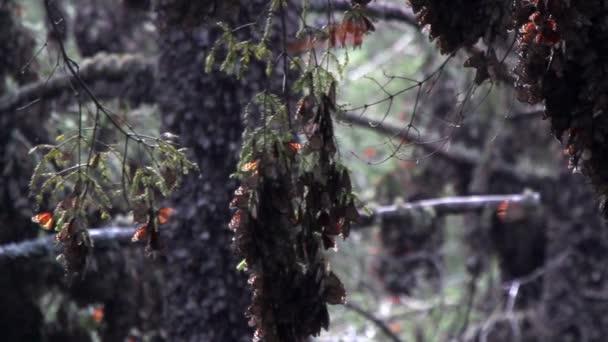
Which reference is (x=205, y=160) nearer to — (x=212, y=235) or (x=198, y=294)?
(x=212, y=235)

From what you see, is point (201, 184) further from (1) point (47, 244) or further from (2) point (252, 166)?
(2) point (252, 166)

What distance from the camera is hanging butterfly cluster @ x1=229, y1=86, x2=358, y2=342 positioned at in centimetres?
292

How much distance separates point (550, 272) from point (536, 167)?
145 cm

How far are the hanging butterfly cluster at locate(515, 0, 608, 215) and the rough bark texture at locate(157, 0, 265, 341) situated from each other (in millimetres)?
2402

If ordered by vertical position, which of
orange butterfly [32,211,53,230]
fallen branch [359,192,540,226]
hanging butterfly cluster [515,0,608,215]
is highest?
fallen branch [359,192,540,226]

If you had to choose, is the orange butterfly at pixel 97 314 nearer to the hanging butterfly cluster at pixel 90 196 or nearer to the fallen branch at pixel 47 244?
the fallen branch at pixel 47 244

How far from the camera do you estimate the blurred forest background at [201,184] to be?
5316 mm

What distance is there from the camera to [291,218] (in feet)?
9.78

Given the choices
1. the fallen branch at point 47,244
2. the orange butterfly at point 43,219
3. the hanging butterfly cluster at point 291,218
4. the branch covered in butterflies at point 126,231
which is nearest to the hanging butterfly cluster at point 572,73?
the hanging butterfly cluster at point 291,218

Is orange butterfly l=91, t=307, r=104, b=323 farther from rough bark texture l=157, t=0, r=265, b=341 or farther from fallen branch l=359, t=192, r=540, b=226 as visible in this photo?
fallen branch l=359, t=192, r=540, b=226

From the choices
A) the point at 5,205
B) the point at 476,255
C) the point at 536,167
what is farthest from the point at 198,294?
the point at 536,167

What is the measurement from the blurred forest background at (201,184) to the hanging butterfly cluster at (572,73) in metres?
0.18

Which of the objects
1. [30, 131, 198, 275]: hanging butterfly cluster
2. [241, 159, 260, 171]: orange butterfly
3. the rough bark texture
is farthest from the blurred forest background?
[241, 159, 260, 171]: orange butterfly

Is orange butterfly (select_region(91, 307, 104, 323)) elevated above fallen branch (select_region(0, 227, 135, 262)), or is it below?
above
